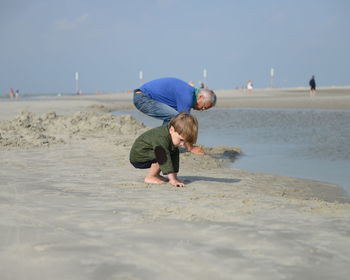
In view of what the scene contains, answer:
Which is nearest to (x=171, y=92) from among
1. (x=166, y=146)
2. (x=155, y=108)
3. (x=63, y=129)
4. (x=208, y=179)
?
(x=155, y=108)

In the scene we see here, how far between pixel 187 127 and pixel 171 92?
2.11 m

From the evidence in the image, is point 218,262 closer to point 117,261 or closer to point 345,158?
point 117,261

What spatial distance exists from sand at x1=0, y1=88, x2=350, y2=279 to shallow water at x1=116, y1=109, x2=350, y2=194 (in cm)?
113

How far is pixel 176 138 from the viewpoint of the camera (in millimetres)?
5203

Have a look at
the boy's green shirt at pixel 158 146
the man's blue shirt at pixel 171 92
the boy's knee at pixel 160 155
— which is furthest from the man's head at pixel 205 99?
the boy's knee at pixel 160 155

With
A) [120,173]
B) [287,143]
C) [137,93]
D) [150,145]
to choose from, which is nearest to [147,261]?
[150,145]

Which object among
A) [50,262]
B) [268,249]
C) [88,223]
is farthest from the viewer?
[88,223]

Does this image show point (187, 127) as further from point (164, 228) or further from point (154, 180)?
point (164, 228)

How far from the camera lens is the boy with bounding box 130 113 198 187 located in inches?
200

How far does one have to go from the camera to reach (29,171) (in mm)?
6055

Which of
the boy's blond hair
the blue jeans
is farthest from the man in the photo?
the boy's blond hair

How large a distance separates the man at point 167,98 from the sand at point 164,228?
1010 millimetres

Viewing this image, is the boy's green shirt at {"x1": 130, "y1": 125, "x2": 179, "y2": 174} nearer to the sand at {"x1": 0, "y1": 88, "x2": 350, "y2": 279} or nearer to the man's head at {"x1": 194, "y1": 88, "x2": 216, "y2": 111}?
the sand at {"x1": 0, "y1": 88, "x2": 350, "y2": 279}

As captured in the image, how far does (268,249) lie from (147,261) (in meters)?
0.64
